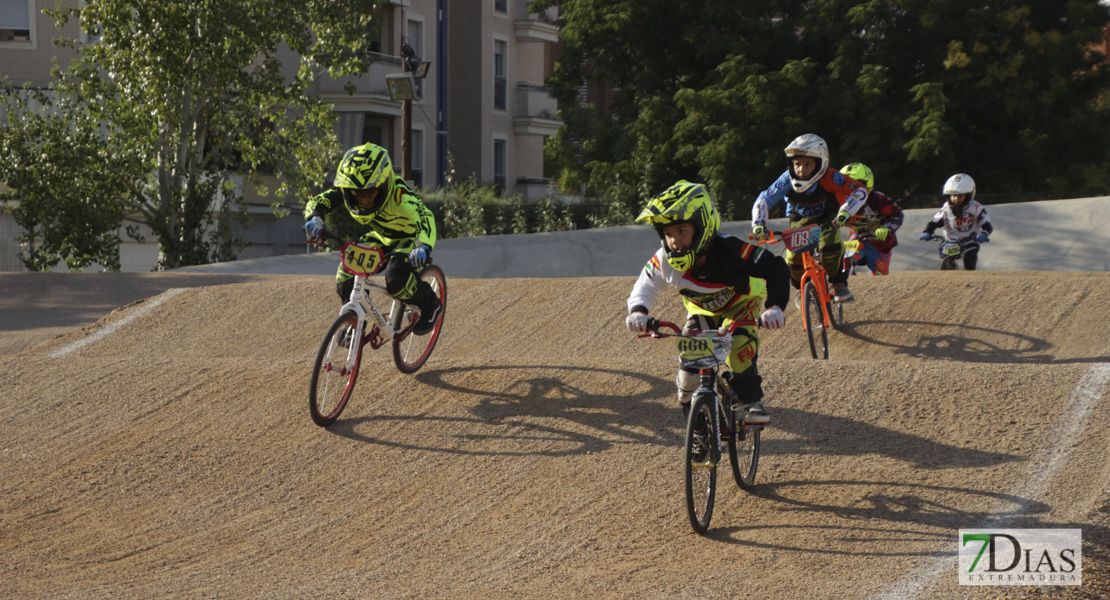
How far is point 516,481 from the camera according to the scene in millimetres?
7039

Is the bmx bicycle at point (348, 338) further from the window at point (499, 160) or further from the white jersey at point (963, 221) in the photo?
the window at point (499, 160)

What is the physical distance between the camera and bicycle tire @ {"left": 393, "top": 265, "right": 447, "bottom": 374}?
8.94 metres

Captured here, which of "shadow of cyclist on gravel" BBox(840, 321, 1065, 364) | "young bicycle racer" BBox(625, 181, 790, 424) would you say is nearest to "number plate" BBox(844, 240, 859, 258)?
"shadow of cyclist on gravel" BBox(840, 321, 1065, 364)

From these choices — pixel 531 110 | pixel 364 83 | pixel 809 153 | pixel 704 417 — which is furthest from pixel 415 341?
pixel 531 110

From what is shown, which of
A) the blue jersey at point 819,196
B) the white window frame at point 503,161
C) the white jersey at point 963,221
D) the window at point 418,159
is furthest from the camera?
the white window frame at point 503,161

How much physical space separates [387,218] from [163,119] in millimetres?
13323

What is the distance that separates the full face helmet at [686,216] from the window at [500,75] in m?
36.5

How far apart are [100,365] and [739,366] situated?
20.3 feet

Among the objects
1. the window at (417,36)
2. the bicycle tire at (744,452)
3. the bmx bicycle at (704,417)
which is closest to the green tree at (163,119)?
the window at (417,36)

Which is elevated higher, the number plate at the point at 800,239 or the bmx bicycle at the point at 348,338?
the number plate at the point at 800,239

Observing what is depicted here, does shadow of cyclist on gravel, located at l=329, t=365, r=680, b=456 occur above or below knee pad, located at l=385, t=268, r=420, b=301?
below

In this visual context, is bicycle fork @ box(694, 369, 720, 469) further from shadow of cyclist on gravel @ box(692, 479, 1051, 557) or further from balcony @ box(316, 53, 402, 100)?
balcony @ box(316, 53, 402, 100)

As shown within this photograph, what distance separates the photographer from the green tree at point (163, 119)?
788 inches

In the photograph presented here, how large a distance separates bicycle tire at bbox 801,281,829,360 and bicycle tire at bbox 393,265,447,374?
3546mm
